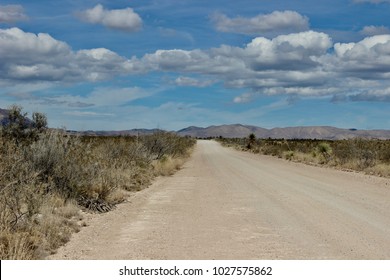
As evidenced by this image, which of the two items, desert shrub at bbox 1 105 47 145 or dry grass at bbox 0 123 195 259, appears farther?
desert shrub at bbox 1 105 47 145

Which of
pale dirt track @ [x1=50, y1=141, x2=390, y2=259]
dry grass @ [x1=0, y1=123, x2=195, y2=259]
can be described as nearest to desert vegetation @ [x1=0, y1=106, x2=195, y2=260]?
dry grass @ [x1=0, y1=123, x2=195, y2=259]

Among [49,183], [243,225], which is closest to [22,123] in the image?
[49,183]

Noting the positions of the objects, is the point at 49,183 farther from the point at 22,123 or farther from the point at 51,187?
the point at 22,123

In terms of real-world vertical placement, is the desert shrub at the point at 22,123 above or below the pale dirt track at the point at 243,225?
above

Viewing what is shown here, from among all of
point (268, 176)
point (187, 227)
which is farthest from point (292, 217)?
point (268, 176)

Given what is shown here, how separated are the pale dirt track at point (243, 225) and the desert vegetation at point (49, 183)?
20.5 inches

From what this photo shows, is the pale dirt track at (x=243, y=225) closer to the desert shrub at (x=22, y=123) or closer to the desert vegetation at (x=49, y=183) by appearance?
the desert vegetation at (x=49, y=183)

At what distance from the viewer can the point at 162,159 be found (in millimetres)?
33062

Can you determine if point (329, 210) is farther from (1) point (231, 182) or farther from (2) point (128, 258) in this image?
(1) point (231, 182)

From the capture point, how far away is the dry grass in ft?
32.9

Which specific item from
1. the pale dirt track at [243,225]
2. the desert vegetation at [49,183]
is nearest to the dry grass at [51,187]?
the desert vegetation at [49,183]

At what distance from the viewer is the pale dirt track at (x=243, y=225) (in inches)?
384

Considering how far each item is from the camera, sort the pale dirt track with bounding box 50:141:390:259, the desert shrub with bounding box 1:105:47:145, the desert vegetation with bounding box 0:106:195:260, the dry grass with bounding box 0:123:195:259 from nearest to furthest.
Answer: the pale dirt track with bounding box 50:141:390:259
the dry grass with bounding box 0:123:195:259
the desert vegetation with bounding box 0:106:195:260
the desert shrub with bounding box 1:105:47:145

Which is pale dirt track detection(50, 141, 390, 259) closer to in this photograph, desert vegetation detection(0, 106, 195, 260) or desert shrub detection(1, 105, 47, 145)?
desert vegetation detection(0, 106, 195, 260)
